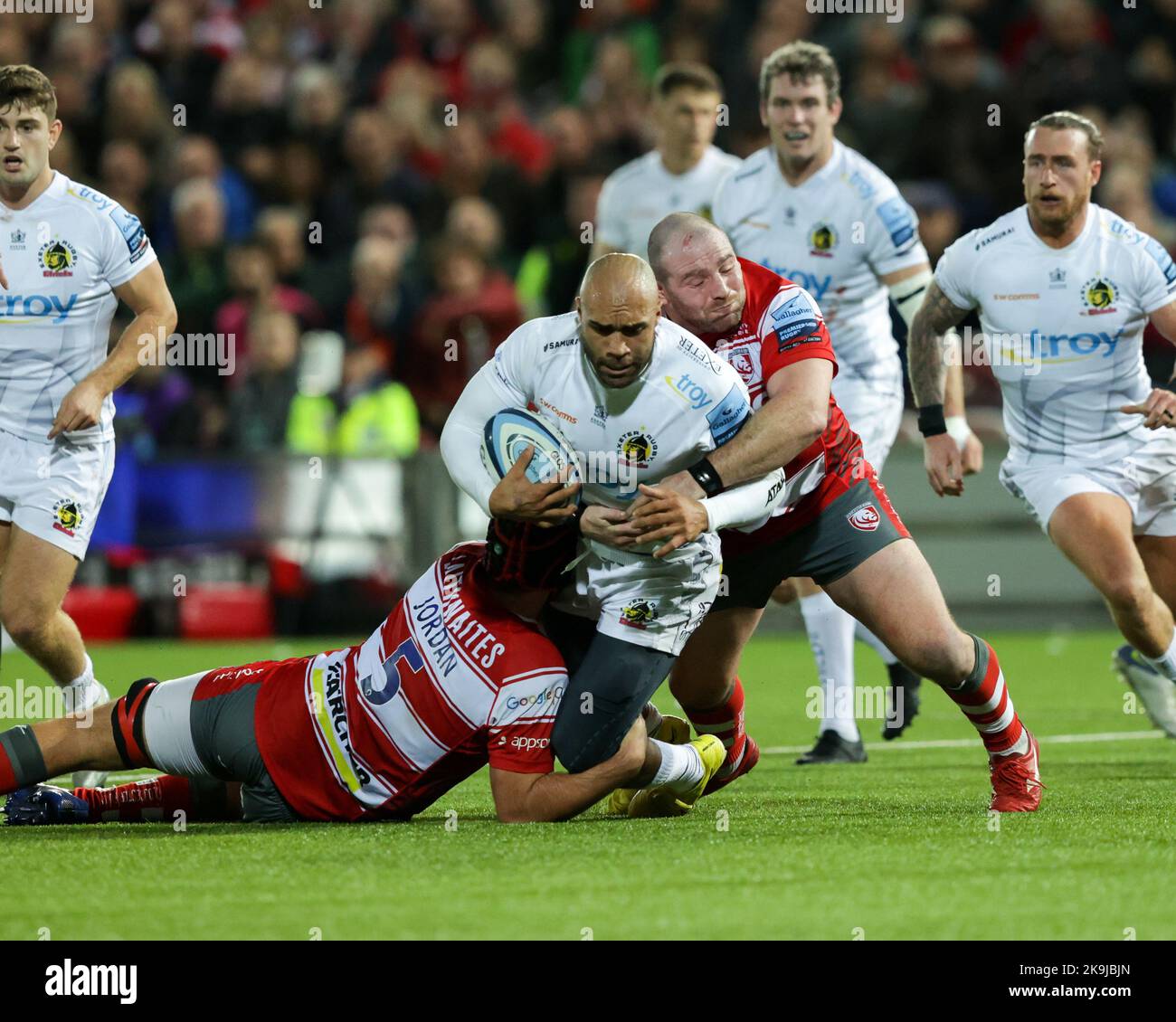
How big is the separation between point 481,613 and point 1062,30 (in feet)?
36.7

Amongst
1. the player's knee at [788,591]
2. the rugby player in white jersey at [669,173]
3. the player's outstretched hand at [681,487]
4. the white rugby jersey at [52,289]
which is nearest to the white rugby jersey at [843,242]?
the player's knee at [788,591]

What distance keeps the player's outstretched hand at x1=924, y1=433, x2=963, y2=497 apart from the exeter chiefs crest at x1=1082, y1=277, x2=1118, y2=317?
2.56ft

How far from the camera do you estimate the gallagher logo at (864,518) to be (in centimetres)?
678

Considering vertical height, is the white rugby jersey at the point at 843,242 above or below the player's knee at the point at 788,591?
above

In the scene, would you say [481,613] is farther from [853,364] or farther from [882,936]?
[853,364]

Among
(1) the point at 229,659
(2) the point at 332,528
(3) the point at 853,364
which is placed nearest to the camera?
(3) the point at 853,364

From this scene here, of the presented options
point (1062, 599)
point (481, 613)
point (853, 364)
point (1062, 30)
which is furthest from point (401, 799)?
point (1062, 30)

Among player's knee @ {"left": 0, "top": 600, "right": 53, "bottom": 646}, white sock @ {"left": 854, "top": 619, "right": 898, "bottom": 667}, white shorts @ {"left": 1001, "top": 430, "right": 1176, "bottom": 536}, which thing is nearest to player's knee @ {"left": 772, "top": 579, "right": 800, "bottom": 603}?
white sock @ {"left": 854, "top": 619, "right": 898, "bottom": 667}

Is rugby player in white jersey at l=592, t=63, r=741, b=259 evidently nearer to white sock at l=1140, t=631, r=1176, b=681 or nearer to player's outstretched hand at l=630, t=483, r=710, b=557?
white sock at l=1140, t=631, r=1176, b=681

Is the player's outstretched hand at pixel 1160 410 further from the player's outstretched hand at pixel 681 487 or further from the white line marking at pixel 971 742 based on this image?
the player's outstretched hand at pixel 681 487

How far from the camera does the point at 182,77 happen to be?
18047 mm

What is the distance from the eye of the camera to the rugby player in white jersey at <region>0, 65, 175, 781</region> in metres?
7.40

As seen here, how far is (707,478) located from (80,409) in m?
2.51

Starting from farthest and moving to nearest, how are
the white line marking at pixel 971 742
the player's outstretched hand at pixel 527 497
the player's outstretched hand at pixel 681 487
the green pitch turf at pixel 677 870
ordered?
the white line marking at pixel 971 742 → the player's outstretched hand at pixel 681 487 → the player's outstretched hand at pixel 527 497 → the green pitch turf at pixel 677 870
